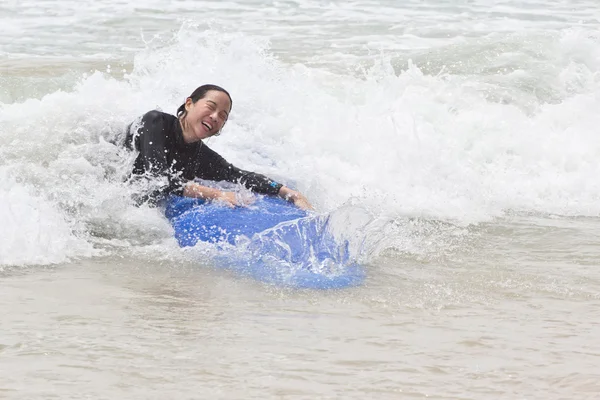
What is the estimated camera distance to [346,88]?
9172 millimetres

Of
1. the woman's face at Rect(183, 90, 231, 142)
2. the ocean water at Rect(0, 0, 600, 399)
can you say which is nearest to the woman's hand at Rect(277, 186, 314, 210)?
the ocean water at Rect(0, 0, 600, 399)

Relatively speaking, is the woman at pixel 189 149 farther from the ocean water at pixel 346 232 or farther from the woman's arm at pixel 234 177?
the ocean water at pixel 346 232

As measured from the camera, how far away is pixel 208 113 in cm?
501

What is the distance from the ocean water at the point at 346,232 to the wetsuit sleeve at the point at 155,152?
0.18 metres

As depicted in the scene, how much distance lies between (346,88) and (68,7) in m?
8.03

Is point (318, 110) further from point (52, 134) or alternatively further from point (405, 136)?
point (52, 134)

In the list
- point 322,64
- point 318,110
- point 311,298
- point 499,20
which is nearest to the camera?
point 311,298

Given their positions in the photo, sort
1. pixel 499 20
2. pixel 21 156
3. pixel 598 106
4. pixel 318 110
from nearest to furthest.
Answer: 1. pixel 21 156
2. pixel 318 110
3. pixel 598 106
4. pixel 499 20

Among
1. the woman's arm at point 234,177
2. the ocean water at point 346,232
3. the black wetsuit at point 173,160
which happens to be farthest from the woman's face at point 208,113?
the ocean water at point 346,232

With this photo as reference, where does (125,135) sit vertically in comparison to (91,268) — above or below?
above

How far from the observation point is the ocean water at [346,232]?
9.93 feet

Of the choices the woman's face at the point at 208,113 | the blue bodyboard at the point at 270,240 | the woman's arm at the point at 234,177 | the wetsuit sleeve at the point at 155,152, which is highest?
the woman's face at the point at 208,113

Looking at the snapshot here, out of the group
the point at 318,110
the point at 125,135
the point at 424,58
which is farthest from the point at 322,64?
the point at 125,135

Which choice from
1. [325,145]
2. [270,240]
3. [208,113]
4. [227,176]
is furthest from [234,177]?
[325,145]
